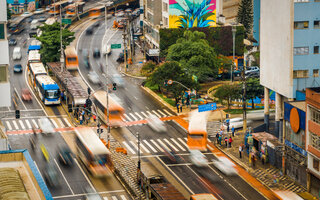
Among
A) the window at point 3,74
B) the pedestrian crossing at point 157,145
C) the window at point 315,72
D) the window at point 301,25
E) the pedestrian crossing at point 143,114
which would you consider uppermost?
the window at point 301,25

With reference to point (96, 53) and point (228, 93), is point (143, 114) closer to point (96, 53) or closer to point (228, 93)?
point (228, 93)

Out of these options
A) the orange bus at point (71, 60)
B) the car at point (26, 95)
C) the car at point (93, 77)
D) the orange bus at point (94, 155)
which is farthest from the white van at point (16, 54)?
the orange bus at point (94, 155)

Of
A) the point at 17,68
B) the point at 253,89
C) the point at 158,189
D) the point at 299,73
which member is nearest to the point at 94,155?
the point at 158,189

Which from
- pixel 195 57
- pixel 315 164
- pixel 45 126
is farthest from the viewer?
pixel 195 57

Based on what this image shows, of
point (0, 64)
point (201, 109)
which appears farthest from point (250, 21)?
point (0, 64)

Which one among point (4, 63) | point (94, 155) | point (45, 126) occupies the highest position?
point (4, 63)

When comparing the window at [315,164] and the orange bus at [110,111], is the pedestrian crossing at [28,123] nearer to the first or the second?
the orange bus at [110,111]
